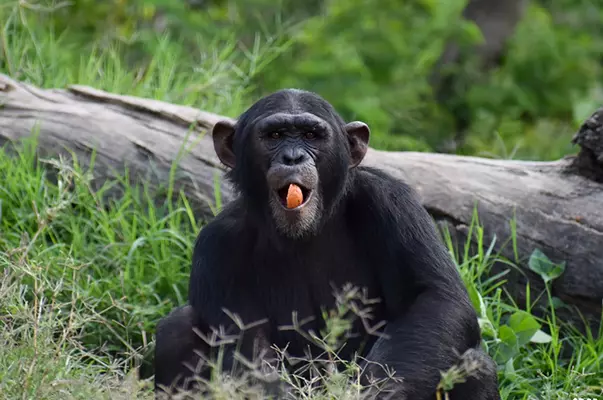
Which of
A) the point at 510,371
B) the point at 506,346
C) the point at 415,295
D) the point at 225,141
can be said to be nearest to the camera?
the point at 415,295

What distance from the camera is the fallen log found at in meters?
6.72

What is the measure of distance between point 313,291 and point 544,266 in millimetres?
1778

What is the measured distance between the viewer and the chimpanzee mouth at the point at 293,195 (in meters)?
5.36

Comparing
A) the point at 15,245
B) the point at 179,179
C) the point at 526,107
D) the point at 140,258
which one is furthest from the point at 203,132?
the point at 526,107

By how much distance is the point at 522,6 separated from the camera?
52.1 feet

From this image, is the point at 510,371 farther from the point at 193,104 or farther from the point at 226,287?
the point at 193,104

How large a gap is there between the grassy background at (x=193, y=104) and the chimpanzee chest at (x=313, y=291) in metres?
Answer: 0.80

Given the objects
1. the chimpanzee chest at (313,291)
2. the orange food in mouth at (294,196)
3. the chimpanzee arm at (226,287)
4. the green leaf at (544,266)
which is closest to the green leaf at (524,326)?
the green leaf at (544,266)

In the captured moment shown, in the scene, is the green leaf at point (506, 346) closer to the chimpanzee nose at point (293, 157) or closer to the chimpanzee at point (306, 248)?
the chimpanzee at point (306, 248)

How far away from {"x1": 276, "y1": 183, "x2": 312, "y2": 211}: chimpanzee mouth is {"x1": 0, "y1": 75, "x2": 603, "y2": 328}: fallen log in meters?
1.82

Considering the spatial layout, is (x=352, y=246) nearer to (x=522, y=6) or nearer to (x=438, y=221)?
(x=438, y=221)

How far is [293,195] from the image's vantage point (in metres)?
5.35

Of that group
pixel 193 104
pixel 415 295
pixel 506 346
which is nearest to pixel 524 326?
pixel 506 346

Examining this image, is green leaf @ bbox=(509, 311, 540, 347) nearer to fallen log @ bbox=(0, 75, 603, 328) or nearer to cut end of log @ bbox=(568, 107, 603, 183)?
fallen log @ bbox=(0, 75, 603, 328)
